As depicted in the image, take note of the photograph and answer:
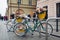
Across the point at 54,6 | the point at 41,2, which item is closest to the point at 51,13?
the point at 54,6

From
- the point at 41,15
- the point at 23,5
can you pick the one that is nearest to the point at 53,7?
the point at 23,5

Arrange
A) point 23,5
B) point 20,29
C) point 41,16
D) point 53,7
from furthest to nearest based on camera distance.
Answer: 1. point 23,5
2. point 53,7
3. point 20,29
4. point 41,16

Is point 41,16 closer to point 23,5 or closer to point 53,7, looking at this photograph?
point 53,7

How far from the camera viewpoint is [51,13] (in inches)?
1286

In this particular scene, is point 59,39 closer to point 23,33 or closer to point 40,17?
point 40,17

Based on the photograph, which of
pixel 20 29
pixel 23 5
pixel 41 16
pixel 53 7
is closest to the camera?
pixel 41 16

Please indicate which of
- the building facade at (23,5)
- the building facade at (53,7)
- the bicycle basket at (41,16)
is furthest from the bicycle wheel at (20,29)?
the building facade at (23,5)

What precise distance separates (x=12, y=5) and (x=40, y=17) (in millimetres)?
43928

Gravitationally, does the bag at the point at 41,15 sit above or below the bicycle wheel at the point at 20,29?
above

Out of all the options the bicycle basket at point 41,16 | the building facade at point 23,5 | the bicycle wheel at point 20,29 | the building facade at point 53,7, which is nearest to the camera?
the bicycle basket at point 41,16

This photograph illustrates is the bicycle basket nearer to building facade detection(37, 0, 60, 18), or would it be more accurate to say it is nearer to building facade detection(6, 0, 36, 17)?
building facade detection(37, 0, 60, 18)

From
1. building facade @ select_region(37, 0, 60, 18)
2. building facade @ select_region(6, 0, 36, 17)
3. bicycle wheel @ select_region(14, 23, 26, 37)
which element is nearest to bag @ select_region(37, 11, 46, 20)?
bicycle wheel @ select_region(14, 23, 26, 37)

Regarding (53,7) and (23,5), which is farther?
(23,5)

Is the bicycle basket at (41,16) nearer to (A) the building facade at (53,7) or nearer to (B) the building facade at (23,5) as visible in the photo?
(A) the building facade at (53,7)
